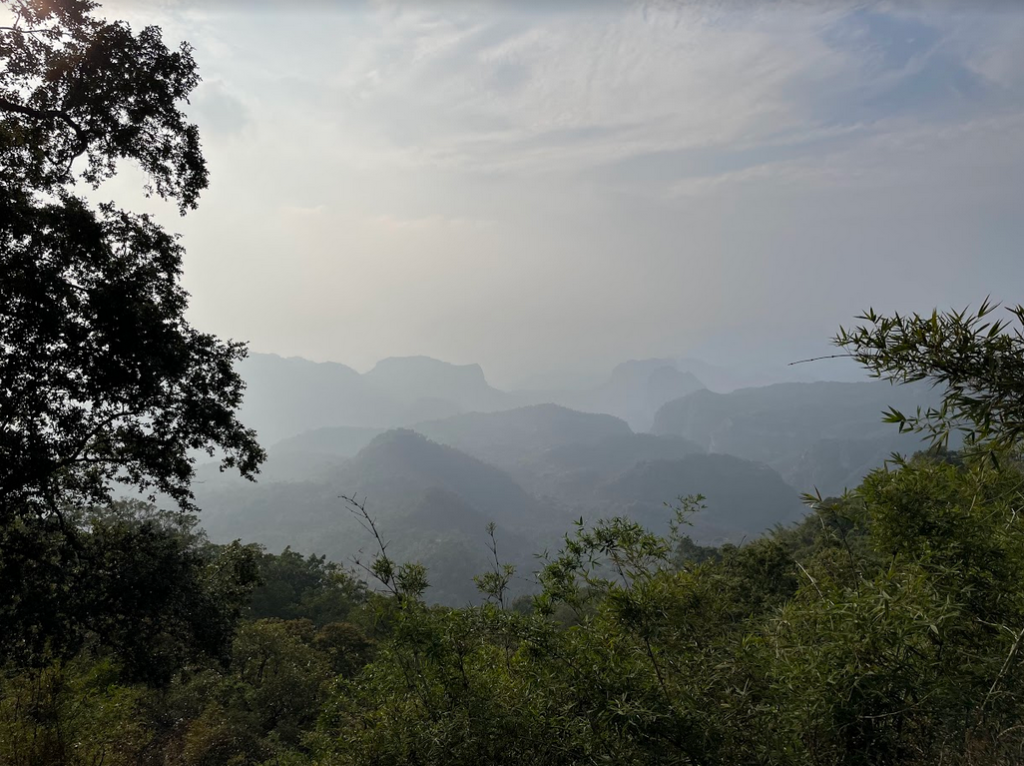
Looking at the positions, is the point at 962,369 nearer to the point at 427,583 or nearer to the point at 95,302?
the point at 427,583

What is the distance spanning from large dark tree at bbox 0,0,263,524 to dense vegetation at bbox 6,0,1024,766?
3cm

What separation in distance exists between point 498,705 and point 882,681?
3203 mm

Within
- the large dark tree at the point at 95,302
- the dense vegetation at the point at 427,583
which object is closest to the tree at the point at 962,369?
the dense vegetation at the point at 427,583

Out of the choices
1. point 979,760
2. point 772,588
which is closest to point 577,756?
point 979,760

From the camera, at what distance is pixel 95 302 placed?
723cm

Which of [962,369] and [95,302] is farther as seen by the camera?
[95,302]

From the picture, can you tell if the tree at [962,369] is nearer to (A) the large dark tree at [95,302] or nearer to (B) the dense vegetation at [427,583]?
(B) the dense vegetation at [427,583]

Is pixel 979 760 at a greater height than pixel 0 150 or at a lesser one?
lesser

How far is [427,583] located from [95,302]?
20.2ft

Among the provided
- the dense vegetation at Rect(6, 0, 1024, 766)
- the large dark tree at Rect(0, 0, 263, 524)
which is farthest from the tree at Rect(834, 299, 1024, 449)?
the large dark tree at Rect(0, 0, 263, 524)

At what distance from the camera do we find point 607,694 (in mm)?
4426

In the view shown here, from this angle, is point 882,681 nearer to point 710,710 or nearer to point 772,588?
point 710,710

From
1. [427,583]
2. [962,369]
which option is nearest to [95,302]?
[427,583]

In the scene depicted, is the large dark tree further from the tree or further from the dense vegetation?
the tree
